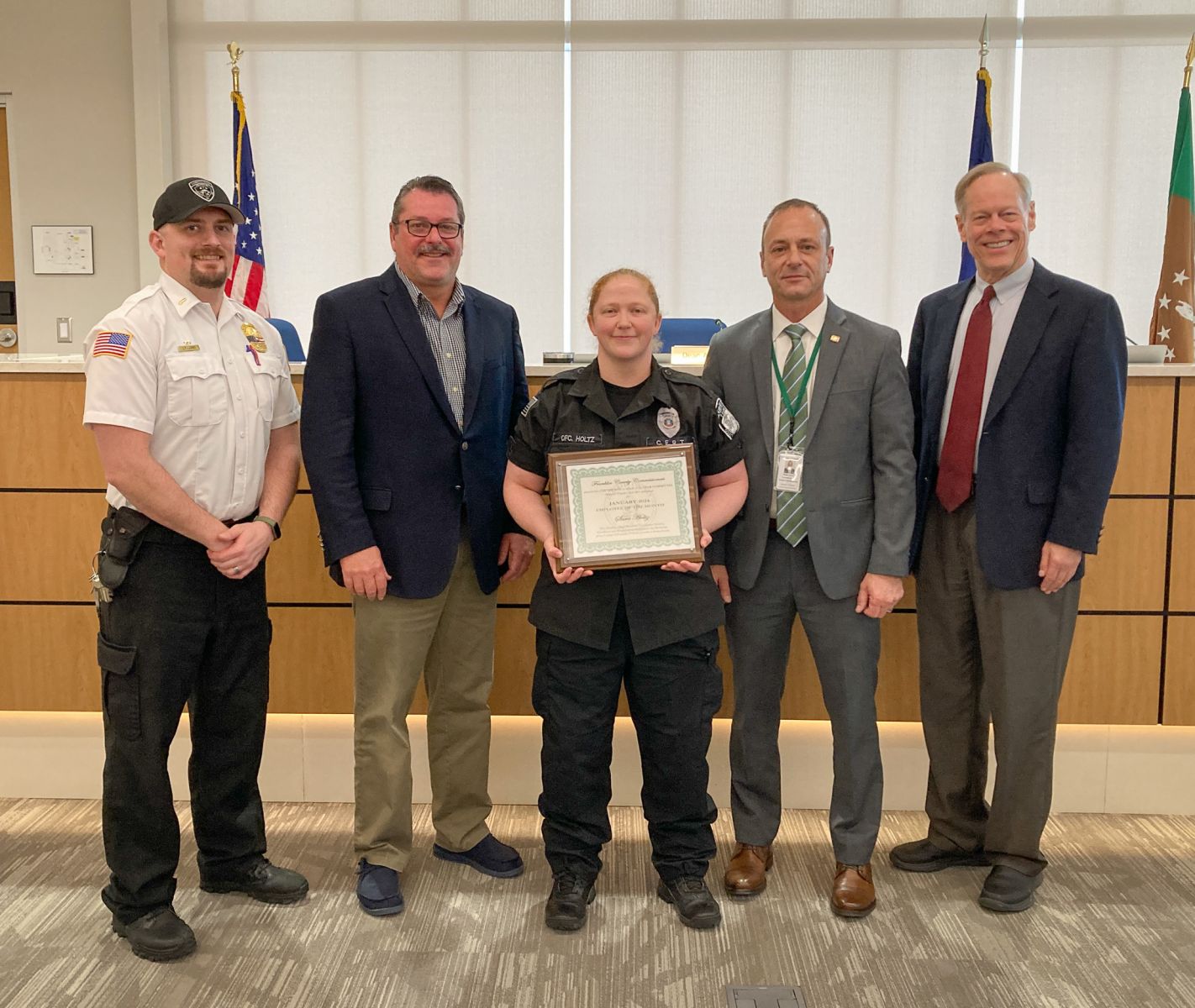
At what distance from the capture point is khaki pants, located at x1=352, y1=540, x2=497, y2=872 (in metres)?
2.37

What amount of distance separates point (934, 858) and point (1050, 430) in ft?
4.03

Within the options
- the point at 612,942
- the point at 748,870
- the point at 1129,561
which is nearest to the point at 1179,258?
the point at 1129,561

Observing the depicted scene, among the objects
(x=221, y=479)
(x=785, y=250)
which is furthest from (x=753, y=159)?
(x=221, y=479)

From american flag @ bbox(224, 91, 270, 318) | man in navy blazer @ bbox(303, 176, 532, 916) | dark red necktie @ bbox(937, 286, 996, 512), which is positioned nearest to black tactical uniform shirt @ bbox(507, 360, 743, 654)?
man in navy blazer @ bbox(303, 176, 532, 916)

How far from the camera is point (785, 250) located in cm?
226

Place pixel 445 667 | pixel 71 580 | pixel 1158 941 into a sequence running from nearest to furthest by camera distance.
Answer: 1. pixel 1158 941
2. pixel 445 667
3. pixel 71 580

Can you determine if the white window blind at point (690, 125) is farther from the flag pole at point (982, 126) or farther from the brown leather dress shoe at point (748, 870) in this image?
the brown leather dress shoe at point (748, 870)

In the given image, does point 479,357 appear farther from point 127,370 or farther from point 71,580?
point 71,580

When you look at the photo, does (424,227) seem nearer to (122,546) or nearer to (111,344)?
(111,344)

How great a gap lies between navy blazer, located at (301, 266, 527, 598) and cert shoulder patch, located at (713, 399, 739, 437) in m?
0.58

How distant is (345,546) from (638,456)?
0.74 meters

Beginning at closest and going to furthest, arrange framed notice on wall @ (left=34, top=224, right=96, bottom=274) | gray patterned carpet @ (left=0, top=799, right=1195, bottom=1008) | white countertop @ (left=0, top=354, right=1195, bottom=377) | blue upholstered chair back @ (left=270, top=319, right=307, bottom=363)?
gray patterned carpet @ (left=0, top=799, right=1195, bottom=1008) → white countertop @ (left=0, top=354, right=1195, bottom=377) → blue upholstered chair back @ (left=270, top=319, right=307, bottom=363) → framed notice on wall @ (left=34, top=224, right=96, bottom=274)

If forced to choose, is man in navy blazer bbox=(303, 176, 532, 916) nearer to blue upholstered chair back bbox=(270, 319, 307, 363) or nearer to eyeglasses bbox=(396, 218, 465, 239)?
eyeglasses bbox=(396, 218, 465, 239)

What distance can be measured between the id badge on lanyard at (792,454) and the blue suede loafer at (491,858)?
1.26 m
